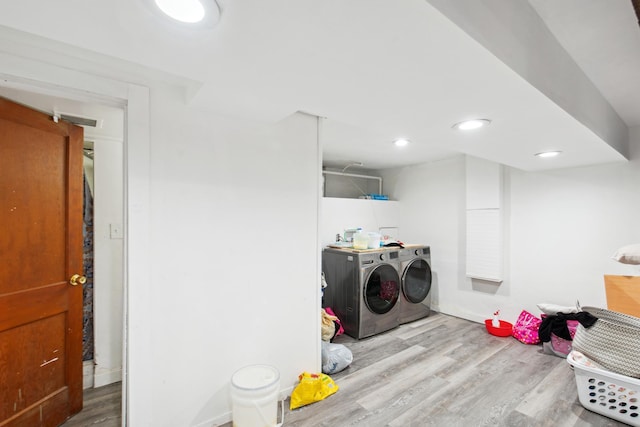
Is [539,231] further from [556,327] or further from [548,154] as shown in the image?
[548,154]

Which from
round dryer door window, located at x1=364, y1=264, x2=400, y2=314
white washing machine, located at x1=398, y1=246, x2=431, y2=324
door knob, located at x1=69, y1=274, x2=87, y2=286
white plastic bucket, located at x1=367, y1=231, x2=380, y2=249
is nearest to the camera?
door knob, located at x1=69, y1=274, x2=87, y2=286

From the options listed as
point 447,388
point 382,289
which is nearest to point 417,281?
point 382,289

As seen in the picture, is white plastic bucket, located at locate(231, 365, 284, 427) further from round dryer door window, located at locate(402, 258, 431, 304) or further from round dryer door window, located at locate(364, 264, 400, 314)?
round dryer door window, located at locate(402, 258, 431, 304)

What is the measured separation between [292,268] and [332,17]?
5.20 ft

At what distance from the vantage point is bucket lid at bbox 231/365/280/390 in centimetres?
163

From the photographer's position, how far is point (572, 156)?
2445mm

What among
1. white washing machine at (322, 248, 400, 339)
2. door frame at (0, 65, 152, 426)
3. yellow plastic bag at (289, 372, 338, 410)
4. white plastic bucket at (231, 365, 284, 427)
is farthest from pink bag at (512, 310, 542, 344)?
door frame at (0, 65, 152, 426)

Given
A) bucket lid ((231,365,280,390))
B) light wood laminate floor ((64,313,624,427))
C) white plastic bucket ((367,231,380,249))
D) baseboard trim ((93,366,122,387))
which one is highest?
white plastic bucket ((367,231,380,249))

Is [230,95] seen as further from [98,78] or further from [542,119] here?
[542,119]

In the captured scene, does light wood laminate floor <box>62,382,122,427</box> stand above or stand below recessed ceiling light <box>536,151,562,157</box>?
below

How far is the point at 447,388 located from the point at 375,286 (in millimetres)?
1230

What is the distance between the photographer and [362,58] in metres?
0.96

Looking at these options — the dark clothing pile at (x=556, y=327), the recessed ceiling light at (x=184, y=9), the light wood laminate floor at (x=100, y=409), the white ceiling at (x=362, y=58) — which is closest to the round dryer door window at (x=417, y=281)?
the dark clothing pile at (x=556, y=327)

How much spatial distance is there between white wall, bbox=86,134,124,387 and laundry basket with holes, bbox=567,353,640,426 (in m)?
3.45
